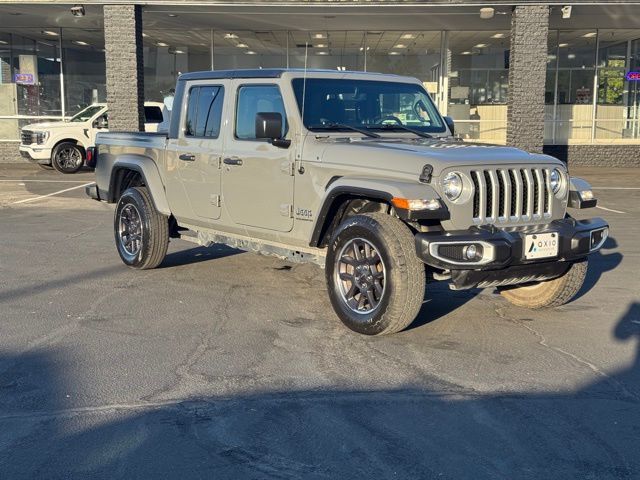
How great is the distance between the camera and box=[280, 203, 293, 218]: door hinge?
258 inches

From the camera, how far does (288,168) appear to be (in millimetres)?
6539

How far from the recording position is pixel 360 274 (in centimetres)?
591

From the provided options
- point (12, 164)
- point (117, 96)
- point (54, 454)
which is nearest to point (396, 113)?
point (54, 454)

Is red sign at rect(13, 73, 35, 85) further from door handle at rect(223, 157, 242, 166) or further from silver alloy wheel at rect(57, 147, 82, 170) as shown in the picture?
door handle at rect(223, 157, 242, 166)

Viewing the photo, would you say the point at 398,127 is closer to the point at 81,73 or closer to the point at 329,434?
the point at 329,434

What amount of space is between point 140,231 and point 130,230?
1.10 ft

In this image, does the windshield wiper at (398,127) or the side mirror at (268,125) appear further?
the windshield wiper at (398,127)

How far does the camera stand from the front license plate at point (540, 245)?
5.58 m

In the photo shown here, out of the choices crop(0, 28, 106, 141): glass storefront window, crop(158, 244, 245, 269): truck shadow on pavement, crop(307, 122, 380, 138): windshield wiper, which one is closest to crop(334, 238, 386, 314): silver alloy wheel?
crop(307, 122, 380, 138): windshield wiper

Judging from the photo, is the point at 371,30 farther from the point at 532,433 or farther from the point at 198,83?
the point at 532,433

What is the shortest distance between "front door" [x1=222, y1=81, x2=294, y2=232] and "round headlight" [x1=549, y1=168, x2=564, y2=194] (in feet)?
6.75

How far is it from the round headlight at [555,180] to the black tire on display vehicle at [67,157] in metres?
16.1

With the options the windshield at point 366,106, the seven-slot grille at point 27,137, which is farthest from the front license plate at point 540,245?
the seven-slot grille at point 27,137

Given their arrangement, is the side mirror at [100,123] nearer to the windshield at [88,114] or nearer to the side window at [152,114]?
the windshield at [88,114]
